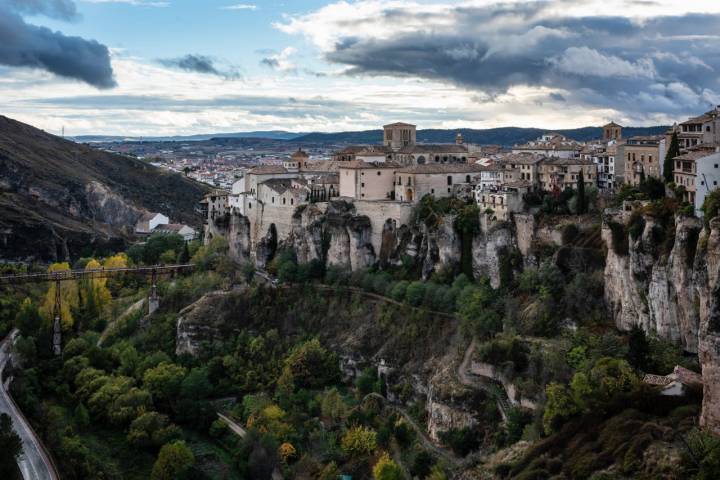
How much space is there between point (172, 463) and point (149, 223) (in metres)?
63.6

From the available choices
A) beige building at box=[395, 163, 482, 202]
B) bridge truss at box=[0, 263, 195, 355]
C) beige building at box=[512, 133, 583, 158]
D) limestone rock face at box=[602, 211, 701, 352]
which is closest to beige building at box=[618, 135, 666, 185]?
limestone rock face at box=[602, 211, 701, 352]

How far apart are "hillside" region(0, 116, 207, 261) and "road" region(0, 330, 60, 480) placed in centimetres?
4205

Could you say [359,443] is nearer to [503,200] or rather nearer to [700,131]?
[503,200]

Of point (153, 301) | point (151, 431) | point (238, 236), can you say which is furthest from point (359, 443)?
point (238, 236)

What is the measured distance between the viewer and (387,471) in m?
36.3

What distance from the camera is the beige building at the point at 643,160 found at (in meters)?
47.8

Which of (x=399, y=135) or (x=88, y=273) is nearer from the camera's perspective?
(x=88, y=273)

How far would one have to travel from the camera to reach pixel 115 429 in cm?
4566

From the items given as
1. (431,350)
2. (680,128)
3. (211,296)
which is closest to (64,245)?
(211,296)

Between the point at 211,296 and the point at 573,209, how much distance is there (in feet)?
82.6

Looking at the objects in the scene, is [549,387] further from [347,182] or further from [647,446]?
[347,182]

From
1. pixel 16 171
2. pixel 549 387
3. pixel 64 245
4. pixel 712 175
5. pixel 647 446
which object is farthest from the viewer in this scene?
pixel 16 171

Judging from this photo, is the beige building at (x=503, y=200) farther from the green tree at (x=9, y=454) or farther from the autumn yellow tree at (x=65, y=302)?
the autumn yellow tree at (x=65, y=302)

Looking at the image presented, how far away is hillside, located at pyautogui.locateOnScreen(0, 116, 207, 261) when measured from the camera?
8775 cm
